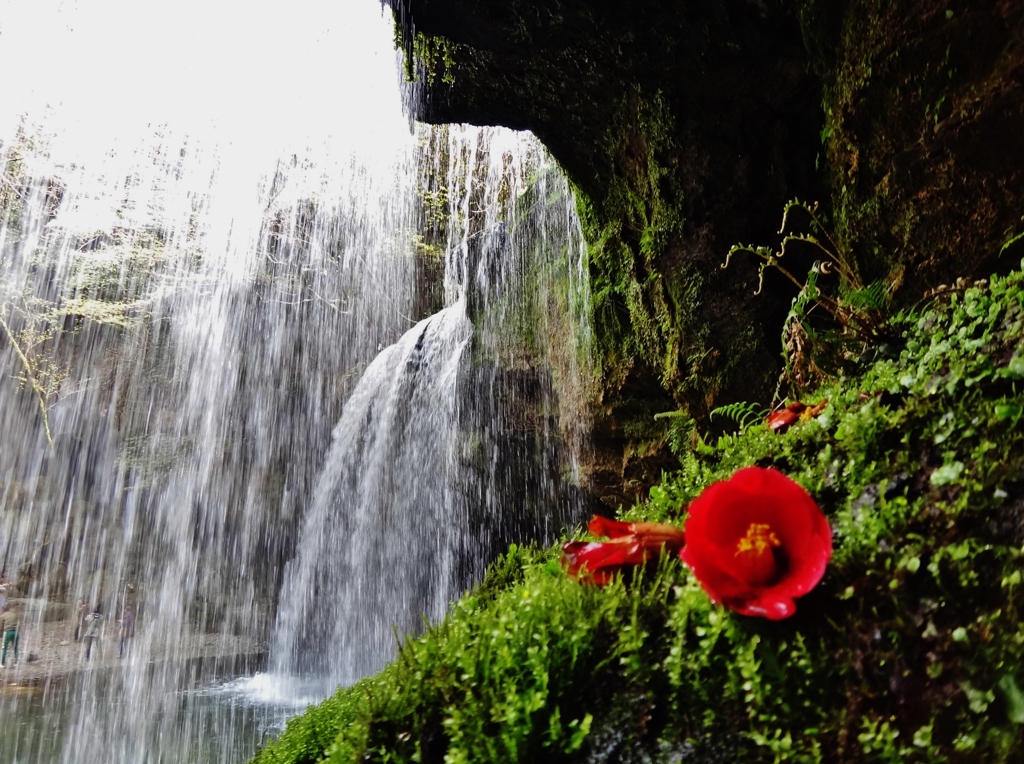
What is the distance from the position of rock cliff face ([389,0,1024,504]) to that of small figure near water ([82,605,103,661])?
463 inches

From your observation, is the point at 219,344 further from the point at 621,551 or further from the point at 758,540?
the point at 758,540

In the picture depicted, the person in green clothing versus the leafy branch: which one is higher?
the leafy branch

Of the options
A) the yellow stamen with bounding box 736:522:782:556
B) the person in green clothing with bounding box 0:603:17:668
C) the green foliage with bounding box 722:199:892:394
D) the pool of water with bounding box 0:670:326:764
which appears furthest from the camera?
the person in green clothing with bounding box 0:603:17:668

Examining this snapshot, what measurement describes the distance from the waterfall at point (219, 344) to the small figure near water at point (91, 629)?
0.72 feet

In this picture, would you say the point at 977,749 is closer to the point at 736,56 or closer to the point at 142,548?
the point at 736,56

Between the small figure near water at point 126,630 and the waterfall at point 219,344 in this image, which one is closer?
the waterfall at point 219,344

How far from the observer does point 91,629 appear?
1191 cm

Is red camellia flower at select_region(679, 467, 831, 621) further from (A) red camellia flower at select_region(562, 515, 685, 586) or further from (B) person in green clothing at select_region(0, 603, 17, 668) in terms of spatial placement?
(B) person in green clothing at select_region(0, 603, 17, 668)

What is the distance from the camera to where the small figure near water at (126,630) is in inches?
468

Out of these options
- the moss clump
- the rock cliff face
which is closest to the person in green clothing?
the rock cliff face

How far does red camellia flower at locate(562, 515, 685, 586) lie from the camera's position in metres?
1.40

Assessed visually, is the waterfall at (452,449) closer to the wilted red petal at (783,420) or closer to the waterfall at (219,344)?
the waterfall at (219,344)

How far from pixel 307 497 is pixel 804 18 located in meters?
11.2

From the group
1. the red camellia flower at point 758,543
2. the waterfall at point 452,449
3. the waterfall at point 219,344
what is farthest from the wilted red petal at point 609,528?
the waterfall at point 219,344
